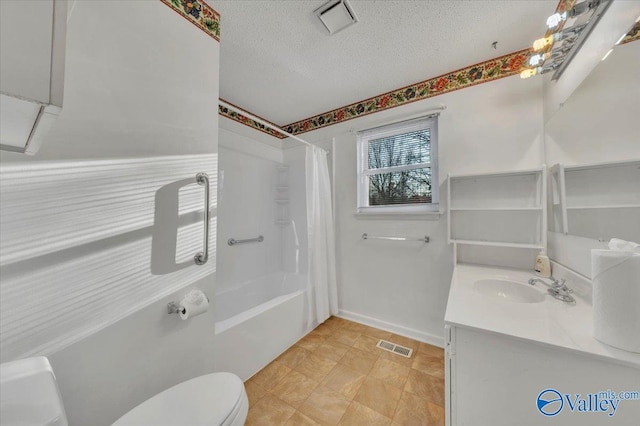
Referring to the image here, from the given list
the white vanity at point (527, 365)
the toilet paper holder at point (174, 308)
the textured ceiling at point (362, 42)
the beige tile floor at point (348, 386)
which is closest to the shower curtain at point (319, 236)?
the beige tile floor at point (348, 386)

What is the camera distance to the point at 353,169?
2.44m

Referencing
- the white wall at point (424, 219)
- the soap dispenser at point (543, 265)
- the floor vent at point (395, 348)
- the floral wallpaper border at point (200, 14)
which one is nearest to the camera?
the floral wallpaper border at point (200, 14)

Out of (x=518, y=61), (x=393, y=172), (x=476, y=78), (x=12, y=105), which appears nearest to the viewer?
(x=12, y=105)

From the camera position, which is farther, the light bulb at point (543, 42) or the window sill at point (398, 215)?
the window sill at point (398, 215)

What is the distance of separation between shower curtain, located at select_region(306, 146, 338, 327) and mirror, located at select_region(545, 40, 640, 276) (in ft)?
5.70

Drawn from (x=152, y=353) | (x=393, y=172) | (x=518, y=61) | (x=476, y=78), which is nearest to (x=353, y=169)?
(x=393, y=172)

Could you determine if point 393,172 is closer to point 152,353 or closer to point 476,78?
point 476,78

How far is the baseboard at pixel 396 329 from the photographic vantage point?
1.98m

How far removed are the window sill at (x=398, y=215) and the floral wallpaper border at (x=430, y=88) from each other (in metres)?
1.08

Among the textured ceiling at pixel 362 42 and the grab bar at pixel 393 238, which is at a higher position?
the textured ceiling at pixel 362 42

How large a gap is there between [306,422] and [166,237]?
1.32 metres

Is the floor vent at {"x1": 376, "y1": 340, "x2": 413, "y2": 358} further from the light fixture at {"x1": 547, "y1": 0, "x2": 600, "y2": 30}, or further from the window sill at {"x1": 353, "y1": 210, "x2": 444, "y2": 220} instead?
the light fixture at {"x1": 547, "y1": 0, "x2": 600, "y2": 30}

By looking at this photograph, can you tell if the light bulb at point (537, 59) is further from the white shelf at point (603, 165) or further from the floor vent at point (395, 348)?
the floor vent at point (395, 348)

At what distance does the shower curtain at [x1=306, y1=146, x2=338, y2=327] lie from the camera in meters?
2.24
